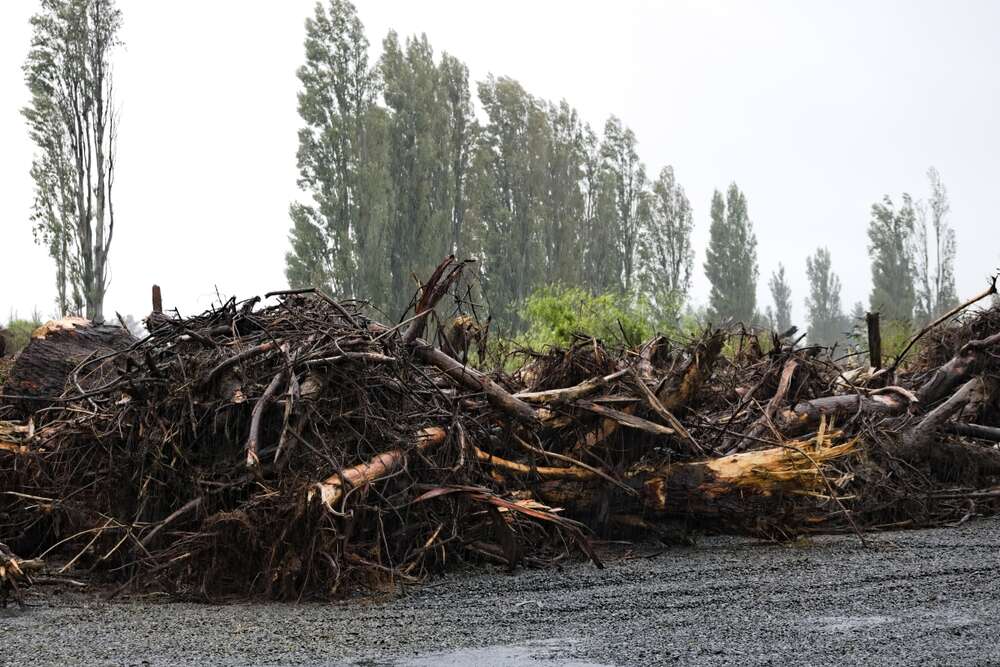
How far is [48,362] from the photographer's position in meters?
8.27

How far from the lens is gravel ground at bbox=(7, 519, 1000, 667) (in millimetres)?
3752

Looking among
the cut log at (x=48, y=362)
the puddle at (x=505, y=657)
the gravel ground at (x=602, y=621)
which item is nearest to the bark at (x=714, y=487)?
the gravel ground at (x=602, y=621)

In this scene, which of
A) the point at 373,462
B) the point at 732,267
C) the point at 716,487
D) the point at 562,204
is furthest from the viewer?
the point at 732,267

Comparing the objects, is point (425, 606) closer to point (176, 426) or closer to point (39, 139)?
point (176, 426)

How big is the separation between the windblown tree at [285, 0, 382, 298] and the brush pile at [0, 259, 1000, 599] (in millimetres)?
25640

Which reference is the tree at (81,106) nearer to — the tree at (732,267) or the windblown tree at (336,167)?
the windblown tree at (336,167)

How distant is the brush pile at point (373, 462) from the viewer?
17.5 feet

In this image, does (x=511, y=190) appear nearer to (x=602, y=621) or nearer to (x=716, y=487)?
(x=716, y=487)

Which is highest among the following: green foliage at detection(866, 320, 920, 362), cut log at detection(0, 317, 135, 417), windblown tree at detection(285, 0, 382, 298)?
windblown tree at detection(285, 0, 382, 298)

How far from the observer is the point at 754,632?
4035mm

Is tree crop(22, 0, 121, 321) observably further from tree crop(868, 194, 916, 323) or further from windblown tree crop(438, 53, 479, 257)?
tree crop(868, 194, 916, 323)


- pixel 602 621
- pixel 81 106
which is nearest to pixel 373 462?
pixel 602 621

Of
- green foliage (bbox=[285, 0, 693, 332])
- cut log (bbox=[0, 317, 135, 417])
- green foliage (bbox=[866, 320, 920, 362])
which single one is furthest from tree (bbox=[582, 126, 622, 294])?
cut log (bbox=[0, 317, 135, 417])

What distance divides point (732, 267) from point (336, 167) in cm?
2502
